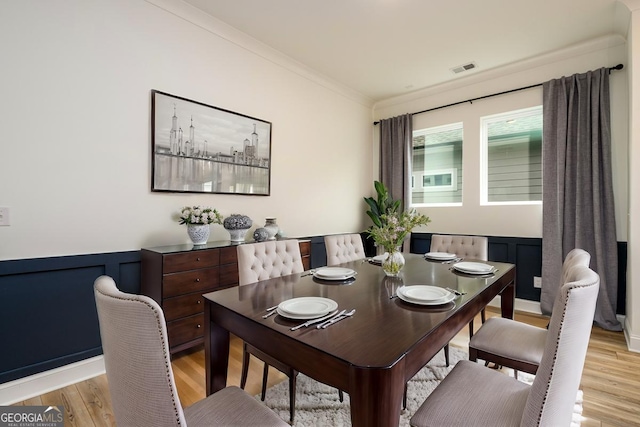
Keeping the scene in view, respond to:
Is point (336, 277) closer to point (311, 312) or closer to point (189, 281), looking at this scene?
point (311, 312)

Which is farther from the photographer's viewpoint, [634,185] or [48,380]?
[634,185]

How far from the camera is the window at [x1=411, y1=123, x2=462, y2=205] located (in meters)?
4.23

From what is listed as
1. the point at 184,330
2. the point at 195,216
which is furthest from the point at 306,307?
the point at 195,216

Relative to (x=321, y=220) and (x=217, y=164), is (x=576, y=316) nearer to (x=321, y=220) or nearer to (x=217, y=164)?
(x=217, y=164)

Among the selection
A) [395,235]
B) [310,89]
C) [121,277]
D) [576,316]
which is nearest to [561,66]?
[310,89]

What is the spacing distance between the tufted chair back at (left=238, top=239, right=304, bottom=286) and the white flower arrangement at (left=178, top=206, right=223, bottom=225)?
0.81 meters

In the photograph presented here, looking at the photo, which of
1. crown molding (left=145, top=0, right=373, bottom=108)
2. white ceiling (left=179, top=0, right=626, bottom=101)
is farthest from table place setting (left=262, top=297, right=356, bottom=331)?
crown molding (left=145, top=0, right=373, bottom=108)

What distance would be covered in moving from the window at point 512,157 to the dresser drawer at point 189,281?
11.3ft

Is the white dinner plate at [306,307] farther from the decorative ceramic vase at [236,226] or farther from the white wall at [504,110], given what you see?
the white wall at [504,110]

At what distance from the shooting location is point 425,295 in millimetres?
1433

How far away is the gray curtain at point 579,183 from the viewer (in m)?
3.02

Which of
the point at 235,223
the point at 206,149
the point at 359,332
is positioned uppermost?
the point at 206,149

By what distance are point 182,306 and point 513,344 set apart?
222 cm

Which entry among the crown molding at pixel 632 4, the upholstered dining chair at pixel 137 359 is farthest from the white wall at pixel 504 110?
the upholstered dining chair at pixel 137 359
